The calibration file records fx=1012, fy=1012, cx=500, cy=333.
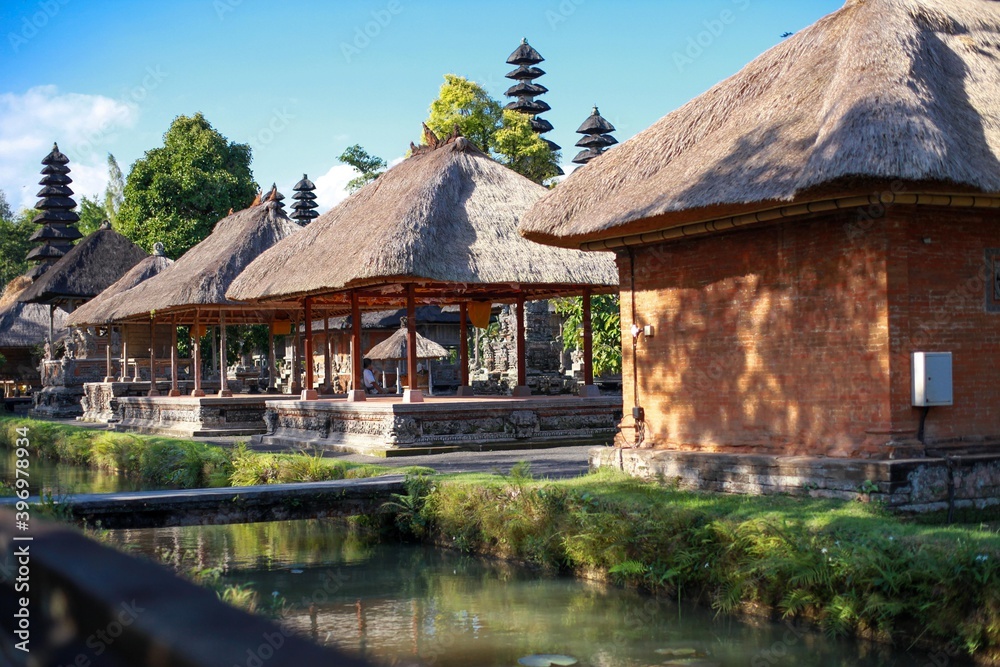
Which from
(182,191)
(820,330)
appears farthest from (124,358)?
(820,330)

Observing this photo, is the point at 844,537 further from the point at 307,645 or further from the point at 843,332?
the point at 307,645

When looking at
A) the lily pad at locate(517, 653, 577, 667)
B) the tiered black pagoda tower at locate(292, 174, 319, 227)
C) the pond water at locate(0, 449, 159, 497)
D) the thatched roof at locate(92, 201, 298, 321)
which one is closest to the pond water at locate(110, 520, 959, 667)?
the lily pad at locate(517, 653, 577, 667)

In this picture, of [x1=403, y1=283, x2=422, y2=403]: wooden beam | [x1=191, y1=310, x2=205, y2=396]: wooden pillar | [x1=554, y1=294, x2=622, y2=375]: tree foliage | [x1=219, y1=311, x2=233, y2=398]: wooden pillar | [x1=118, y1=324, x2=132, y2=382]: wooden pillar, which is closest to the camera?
[x1=403, y1=283, x2=422, y2=403]: wooden beam

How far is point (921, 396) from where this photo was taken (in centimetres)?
976

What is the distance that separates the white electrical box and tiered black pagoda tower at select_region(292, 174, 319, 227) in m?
50.5

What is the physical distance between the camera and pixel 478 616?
9242 mm

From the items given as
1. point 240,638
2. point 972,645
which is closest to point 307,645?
point 240,638

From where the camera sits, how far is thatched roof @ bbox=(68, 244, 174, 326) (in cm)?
2903

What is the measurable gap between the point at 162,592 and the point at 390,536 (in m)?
11.6

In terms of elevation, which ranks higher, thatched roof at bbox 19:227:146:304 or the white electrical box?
thatched roof at bbox 19:227:146:304

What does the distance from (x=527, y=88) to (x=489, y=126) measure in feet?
17.3

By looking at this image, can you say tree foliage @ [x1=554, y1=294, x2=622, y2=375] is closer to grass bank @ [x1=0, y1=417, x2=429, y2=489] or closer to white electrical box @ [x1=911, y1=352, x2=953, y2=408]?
grass bank @ [x1=0, y1=417, x2=429, y2=489]

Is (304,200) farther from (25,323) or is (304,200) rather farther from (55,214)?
(25,323)

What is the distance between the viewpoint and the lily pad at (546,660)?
7664 millimetres
